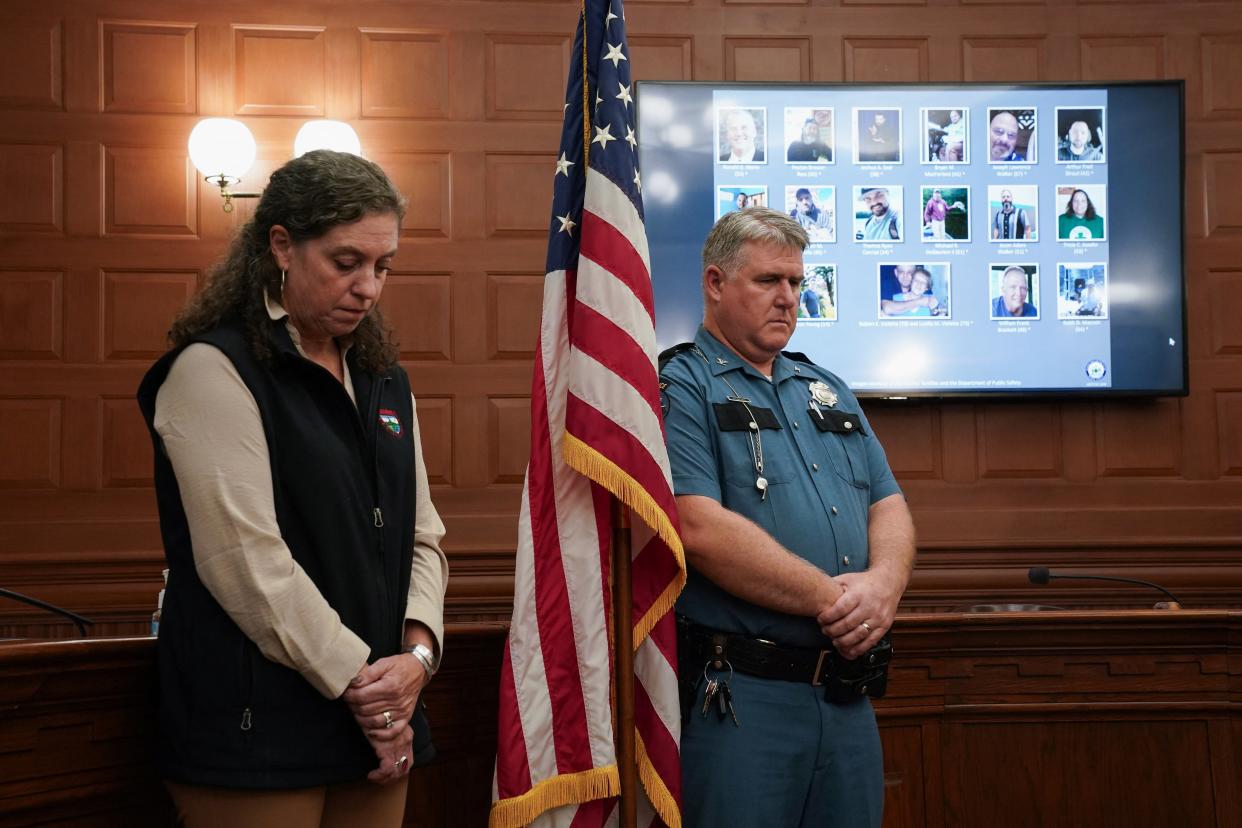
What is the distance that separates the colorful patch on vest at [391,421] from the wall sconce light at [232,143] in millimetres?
2656

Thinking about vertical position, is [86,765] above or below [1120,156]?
below

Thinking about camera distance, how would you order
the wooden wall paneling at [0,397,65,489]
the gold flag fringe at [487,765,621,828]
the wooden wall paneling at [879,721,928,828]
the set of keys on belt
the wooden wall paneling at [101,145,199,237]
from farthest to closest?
the wooden wall paneling at [101,145,199,237] < the wooden wall paneling at [0,397,65,489] < the wooden wall paneling at [879,721,928,828] < the set of keys on belt < the gold flag fringe at [487,765,621,828]

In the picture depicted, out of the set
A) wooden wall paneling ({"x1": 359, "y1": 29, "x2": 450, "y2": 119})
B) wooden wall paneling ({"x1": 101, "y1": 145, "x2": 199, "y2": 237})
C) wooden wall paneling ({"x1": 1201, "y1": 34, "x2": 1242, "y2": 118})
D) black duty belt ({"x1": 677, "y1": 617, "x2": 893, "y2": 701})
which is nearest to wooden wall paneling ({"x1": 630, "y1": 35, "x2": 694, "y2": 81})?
wooden wall paneling ({"x1": 359, "y1": 29, "x2": 450, "y2": 119})

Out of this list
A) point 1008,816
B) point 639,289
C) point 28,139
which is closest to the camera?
point 639,289

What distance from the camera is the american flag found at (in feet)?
7.18

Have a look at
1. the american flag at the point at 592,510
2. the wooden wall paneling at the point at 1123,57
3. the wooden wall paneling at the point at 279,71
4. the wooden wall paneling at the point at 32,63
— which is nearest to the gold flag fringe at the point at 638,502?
the american flag at the point at 592,510

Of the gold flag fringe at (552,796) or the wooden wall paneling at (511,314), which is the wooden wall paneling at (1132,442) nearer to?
the wooden wall paneling at (511,314)

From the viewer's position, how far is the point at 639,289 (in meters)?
2.36

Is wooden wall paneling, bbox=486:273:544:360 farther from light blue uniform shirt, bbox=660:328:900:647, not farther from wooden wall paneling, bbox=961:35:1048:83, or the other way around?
light blue uniform shirt, bbox=660:328:900:647

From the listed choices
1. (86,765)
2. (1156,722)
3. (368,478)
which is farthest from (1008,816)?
→ (86,765)

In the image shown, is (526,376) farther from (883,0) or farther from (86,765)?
(86,765)

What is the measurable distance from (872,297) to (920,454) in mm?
645

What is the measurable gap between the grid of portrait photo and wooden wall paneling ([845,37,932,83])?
0.18m

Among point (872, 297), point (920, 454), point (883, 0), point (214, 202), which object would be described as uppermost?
point (883, 0)
